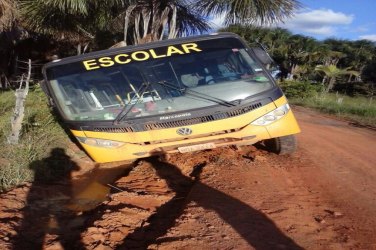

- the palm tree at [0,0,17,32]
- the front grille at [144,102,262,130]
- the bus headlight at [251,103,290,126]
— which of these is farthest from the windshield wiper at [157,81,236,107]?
the palm tree at [0,0,17,32]

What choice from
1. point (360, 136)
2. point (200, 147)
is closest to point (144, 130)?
point (200, 147)

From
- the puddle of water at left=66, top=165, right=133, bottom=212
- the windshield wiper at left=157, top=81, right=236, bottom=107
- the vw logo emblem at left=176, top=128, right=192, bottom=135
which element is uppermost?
the windshield wiper at left=157, top=81, right=236, bottom=107

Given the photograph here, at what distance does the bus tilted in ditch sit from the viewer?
5.65 meters

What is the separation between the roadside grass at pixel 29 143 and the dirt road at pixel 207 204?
0.28 meters

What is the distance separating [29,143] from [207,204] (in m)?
3.37

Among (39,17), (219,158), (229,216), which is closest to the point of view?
(229,216)

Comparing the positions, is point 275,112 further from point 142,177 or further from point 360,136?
point 360,136

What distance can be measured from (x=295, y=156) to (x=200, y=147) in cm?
172

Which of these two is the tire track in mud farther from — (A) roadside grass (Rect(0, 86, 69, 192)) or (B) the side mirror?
(B) the side mirror

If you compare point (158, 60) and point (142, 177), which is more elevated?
point (158, 60)

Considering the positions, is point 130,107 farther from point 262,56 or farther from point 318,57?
point 318,57

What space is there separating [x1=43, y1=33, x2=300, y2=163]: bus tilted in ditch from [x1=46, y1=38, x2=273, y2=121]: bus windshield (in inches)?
0.5

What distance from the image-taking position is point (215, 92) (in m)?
5.78

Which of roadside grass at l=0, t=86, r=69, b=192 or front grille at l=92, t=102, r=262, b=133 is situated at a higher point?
front grille at l=92, t=102, r=262, b=133
